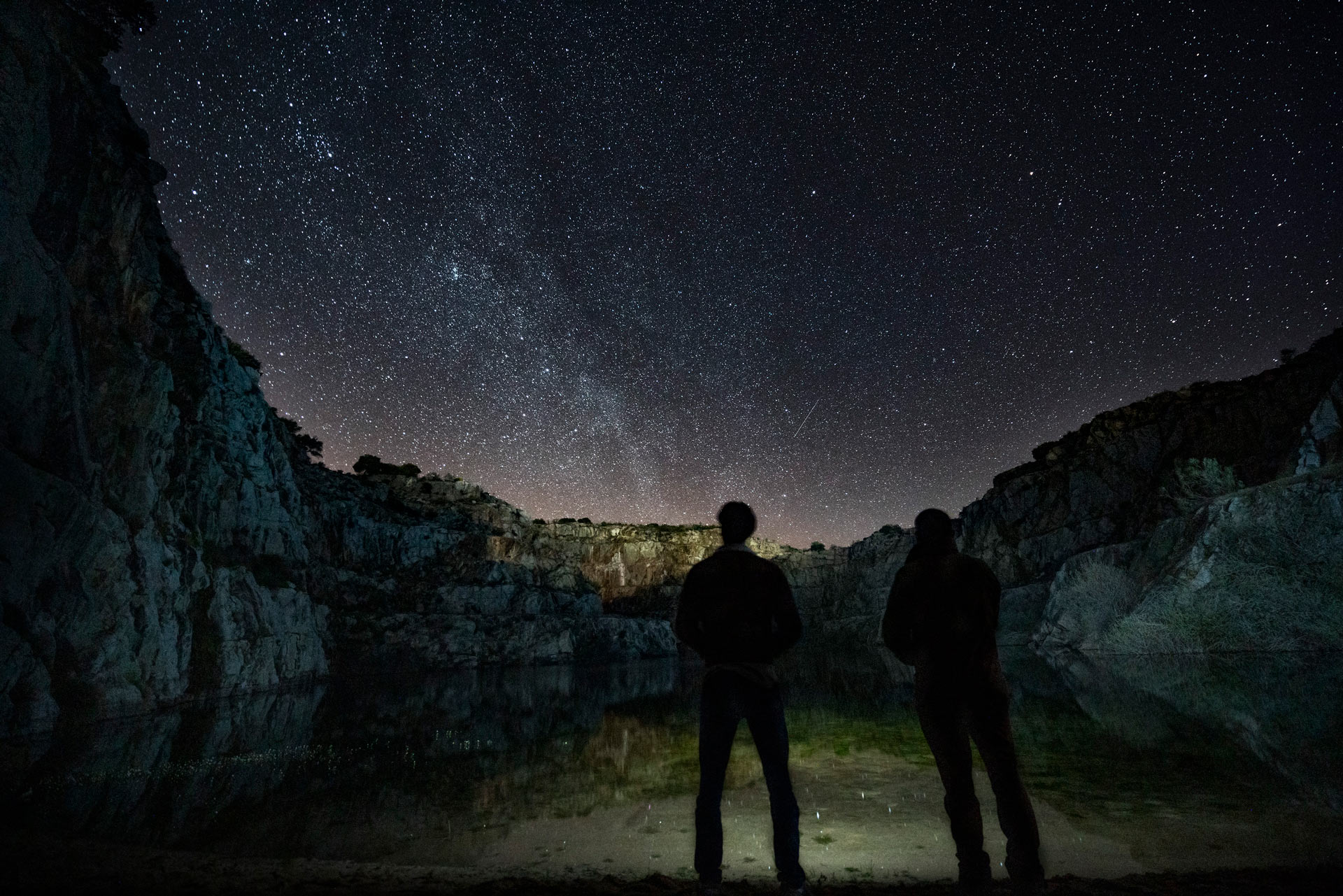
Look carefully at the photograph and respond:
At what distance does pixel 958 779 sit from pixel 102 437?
27.7 meters

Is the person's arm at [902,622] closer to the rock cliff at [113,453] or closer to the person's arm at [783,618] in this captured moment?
the person's arm at [783,618]

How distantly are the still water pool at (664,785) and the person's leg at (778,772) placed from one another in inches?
78.8

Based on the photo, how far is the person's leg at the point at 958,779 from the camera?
167 inches

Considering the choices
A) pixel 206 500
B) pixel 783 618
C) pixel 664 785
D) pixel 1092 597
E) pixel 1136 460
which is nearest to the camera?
pixel 783 618

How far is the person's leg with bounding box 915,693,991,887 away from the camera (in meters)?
4.23

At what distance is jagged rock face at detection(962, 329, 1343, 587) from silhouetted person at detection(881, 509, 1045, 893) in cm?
5057

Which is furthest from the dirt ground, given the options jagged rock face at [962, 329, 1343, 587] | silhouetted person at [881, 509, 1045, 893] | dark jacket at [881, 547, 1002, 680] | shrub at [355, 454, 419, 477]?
shrub at [355, 454, 419, 477]

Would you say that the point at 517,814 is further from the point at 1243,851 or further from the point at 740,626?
the point at 1243,851

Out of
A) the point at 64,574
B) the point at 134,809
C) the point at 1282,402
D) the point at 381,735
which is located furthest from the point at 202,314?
the point at 1282,402

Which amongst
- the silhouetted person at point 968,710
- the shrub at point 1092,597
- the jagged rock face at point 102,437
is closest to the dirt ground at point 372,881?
the silhouetted person at point 968,710

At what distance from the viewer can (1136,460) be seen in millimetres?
59125

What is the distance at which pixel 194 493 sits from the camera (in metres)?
28.8

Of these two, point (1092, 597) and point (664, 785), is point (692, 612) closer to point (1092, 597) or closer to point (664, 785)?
point (664, 785)

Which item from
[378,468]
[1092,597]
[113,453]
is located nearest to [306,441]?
[378,468]
